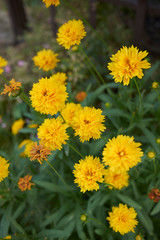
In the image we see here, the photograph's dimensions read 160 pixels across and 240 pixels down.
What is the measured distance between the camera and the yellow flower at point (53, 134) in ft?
3.88

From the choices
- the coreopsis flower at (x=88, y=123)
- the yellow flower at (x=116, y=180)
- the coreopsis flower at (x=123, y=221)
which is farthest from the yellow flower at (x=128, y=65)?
the coreopsis flower at (x=123, y=221)

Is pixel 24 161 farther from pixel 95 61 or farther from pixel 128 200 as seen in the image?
pixel 95 61

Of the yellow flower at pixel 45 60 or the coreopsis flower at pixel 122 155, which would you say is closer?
the coreopsis flower at pixel 122 155

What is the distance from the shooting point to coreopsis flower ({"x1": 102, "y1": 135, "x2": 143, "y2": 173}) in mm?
1064

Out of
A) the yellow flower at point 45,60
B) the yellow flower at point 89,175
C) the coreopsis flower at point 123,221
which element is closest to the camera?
the yellow flower at point 89,175

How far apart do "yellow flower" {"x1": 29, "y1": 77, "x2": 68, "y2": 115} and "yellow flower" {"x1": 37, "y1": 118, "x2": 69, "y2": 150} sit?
7 centimetres

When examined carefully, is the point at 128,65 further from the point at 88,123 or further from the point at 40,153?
the point at 40,153

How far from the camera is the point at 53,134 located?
1186mm

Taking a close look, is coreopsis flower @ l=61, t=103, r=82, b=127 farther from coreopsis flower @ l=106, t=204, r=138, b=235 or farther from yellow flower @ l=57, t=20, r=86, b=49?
coreopsis flower @ l=106, t=204, r=138, b=235

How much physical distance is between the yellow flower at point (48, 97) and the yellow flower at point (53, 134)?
66 mm

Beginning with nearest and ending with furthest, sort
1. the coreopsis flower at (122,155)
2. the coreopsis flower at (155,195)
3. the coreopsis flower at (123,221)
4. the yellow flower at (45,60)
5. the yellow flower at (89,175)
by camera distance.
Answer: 1. the coreopsis flower at (122,155)
2. the yellow flower at (89,175)
3. the coreopsis flower at (123,221)
4. the coreopsis flower at (155,195)
5. the yellow flower at (45,60)

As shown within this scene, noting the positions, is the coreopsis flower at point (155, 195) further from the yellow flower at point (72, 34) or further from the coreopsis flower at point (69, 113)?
the yellow flower at point (72, 34)

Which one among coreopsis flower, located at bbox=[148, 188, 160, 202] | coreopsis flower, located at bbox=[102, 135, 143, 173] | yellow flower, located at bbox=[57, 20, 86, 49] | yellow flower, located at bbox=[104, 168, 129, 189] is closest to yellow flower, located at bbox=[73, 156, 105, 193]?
coreopsis flower, located at bbox=[102, 135, 143, 173]

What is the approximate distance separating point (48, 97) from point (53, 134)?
0.62 feet
